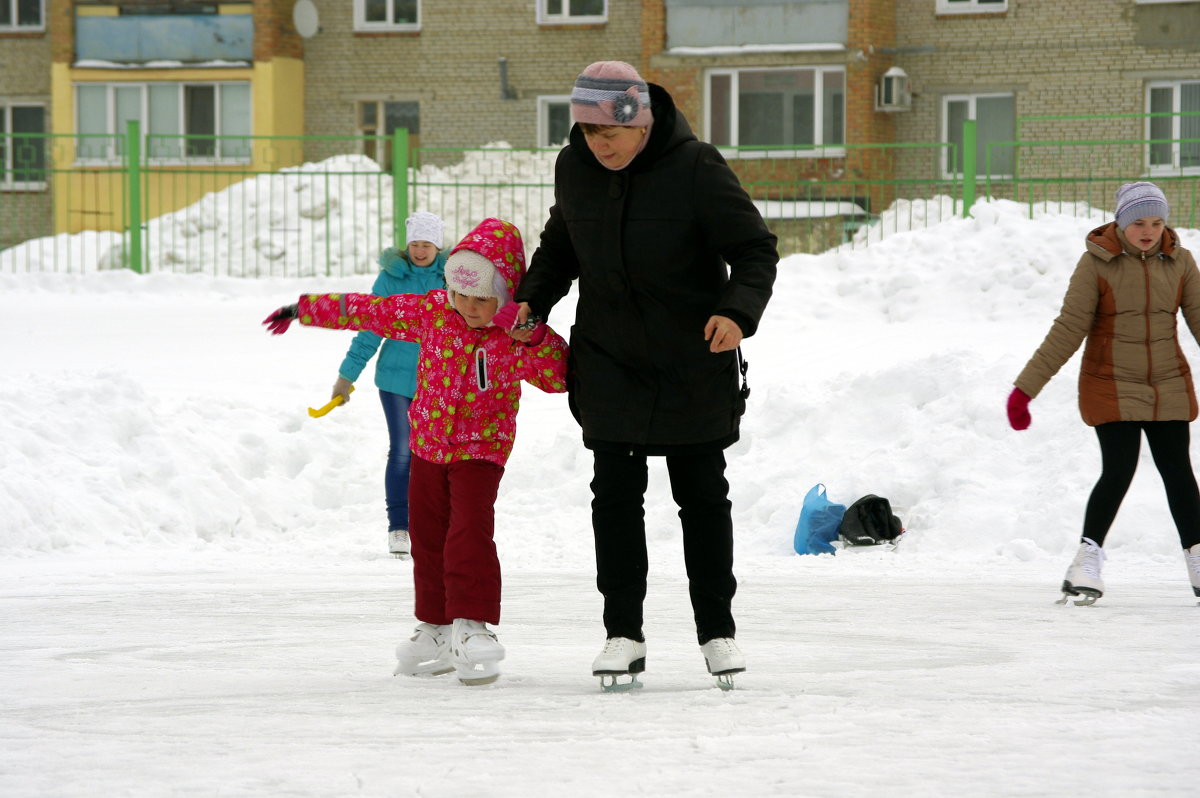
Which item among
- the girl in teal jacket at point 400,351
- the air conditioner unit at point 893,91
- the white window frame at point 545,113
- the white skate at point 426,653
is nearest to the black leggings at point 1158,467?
the white skate at point 426,653

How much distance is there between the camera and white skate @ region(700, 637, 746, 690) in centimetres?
479

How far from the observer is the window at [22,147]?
1133 inches

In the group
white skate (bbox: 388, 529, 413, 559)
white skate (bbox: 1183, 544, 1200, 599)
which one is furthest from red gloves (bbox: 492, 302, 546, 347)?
white skate (bbox: 388, 529, 413, 559)

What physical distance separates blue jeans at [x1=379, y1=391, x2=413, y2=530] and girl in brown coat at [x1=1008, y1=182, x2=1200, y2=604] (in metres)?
3.26

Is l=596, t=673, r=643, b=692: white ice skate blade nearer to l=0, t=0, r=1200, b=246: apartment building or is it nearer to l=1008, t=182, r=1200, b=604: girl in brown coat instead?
l=1008, t=182, r=1200, b=604: girl in brown coat

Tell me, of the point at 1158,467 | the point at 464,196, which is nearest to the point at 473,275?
the point at 1158,467

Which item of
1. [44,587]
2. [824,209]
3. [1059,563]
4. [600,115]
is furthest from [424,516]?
[824,209]

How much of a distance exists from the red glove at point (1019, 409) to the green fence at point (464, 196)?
41.7 ft

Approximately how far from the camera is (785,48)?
27656mm

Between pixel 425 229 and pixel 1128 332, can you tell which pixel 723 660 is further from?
pixel 425 229

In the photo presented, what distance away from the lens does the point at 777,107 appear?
28.4m

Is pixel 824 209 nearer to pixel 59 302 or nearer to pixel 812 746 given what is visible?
pixel 59 302

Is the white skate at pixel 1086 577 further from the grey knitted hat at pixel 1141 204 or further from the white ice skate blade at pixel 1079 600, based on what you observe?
the grey knitted hat at pixel 1141 204

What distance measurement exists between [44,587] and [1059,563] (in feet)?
16.3
